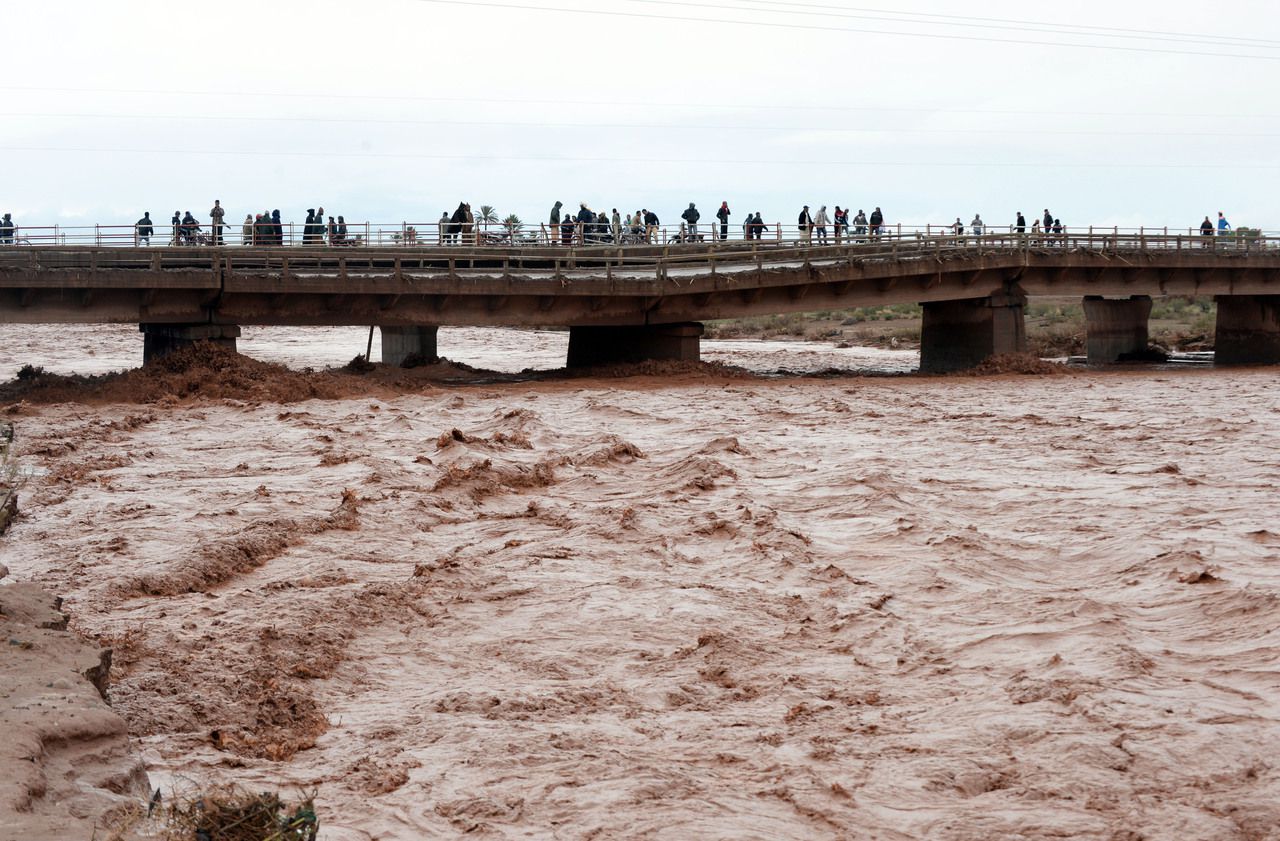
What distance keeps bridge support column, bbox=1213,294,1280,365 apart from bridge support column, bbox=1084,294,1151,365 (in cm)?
257

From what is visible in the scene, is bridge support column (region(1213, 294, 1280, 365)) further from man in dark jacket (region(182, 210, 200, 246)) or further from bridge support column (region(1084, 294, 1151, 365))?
man in dark jacket (region(182, 210, 200, 246))

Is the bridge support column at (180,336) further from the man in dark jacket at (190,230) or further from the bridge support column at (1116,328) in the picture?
the bridge support column at (1116,328)

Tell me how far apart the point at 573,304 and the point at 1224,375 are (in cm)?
1897

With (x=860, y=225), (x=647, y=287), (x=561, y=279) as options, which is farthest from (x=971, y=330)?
(x=561, y=279)

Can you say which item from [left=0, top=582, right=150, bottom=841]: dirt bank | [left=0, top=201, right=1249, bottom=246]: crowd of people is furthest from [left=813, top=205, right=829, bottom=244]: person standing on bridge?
[left=0, top=582, right=150, bottom=841]: dirt bank

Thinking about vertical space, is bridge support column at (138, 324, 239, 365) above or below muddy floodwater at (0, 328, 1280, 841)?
above

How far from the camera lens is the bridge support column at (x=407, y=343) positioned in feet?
136

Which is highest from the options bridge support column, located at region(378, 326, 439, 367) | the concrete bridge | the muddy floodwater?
Answer: the concrete bridge

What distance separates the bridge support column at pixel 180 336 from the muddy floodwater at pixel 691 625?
8418mm

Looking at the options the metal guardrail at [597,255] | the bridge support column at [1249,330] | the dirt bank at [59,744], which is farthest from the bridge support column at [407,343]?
the dirt bank at [59,744]

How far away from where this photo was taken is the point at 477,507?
16.9m

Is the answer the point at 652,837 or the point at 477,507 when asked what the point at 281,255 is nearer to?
the point at 477,507

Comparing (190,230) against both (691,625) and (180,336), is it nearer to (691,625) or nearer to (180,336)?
(180,336)

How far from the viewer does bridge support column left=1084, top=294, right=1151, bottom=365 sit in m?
46.6
